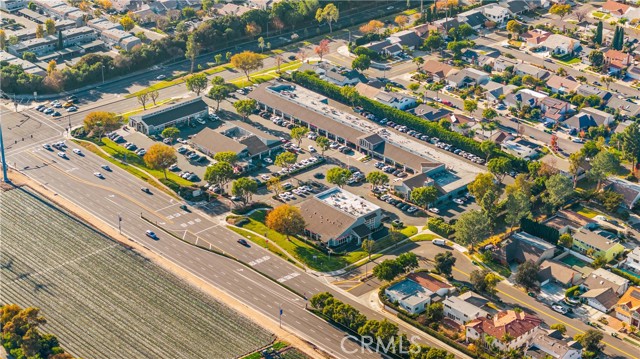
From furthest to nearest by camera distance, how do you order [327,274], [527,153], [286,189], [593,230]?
1. [527,153]
2. [286,189]
3. [593,230]
4. [327,274]

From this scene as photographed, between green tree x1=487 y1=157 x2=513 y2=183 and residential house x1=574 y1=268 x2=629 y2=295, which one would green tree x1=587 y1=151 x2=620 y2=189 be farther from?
residential house x1=574 y1=268 x2=629 y2=295

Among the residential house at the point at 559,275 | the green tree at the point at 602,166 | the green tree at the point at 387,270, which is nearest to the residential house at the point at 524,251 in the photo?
the residential house at the point at 559,275

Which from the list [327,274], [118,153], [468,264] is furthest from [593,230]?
[118,153]

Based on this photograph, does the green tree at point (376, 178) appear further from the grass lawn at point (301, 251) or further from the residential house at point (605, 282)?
the residential house at point (605, 282)

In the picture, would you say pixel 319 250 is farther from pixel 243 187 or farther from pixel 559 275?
pixel 559 275

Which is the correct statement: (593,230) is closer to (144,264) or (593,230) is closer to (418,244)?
(418,244)

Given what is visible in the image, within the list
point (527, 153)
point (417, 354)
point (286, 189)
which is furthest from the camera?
point (527, 153)
